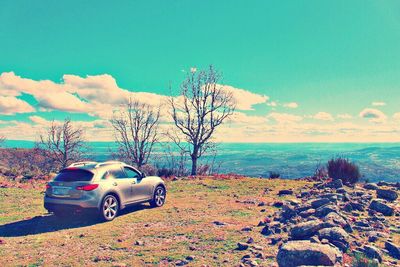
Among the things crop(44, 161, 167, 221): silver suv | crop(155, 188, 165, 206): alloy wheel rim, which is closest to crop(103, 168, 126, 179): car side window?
crop(44, 161, 167, 221): silver suv

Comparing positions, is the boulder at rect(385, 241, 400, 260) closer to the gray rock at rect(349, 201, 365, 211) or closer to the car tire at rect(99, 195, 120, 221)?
the gray rock at rect(349, 201, 365, 211)

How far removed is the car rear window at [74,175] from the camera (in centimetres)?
974

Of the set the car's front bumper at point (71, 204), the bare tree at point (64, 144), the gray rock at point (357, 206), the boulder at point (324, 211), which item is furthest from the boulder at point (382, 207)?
the bare tree at point (64, 144)

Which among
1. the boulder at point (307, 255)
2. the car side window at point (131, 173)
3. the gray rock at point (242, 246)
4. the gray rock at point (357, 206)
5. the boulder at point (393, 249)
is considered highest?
the car side window at point (131, 173)

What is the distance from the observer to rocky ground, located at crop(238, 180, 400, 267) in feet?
18.6

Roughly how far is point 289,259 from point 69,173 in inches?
288

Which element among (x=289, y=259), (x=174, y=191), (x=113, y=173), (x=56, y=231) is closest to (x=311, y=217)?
(x=289, y=259)

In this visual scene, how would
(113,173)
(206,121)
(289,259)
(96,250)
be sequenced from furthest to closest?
1. (206,121)
2. (113,173)
3. (96,250)
4. (289,259)

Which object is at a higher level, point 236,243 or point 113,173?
point 113,173

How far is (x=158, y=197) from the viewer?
1247 centimetres

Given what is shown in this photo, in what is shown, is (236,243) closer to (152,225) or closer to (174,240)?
(174,240)

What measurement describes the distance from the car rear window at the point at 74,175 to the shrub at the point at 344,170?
47.9ft

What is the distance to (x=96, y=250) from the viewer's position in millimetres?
7203

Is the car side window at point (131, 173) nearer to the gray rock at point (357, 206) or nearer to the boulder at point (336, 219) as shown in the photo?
the boulder at point (336, 219)
